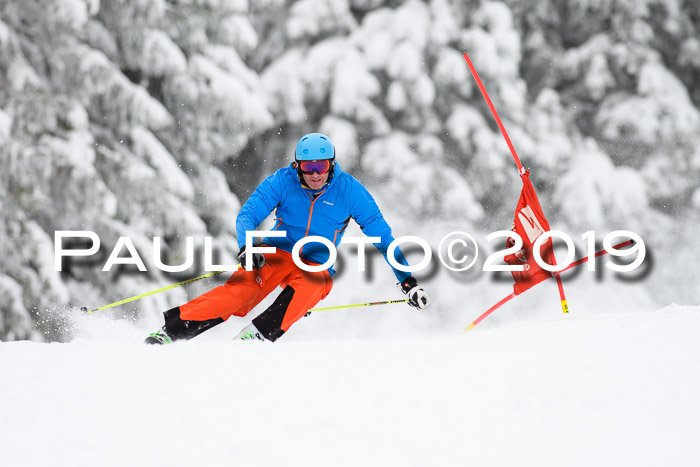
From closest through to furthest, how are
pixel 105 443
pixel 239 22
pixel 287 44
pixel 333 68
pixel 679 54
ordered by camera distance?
pixel 105 443, pixel 239 22, pixel 333 68, pixel 287 44, pixel 679 54

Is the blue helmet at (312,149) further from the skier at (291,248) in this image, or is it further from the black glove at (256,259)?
the black glove at (256,259)

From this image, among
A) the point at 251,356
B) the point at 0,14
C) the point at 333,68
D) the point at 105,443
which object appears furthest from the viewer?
the point at 333,68

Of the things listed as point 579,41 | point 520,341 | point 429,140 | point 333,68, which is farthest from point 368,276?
point 520,341

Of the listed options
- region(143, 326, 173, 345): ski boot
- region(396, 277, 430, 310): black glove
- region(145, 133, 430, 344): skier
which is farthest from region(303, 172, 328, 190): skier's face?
region(143, 326, 173, 345): ski boot

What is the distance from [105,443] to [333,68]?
28.7ft

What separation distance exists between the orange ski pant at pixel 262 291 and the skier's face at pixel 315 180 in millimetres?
478

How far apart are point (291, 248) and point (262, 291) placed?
1.08ft

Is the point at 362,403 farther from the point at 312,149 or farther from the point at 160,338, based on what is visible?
the point at 312,149

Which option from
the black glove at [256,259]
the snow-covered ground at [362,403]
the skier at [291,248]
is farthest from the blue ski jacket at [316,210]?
the snow-covered ground at [362,403]

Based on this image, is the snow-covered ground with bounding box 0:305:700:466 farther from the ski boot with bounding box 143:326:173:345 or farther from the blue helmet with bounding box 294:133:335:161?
the blue helmet with bounding box 294:133:335:161

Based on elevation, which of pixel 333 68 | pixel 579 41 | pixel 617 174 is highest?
pixel 579 41

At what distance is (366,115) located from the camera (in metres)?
10.9

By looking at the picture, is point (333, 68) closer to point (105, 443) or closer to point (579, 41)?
point (579, 41)

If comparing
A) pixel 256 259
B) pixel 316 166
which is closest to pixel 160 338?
pixel 256 259
